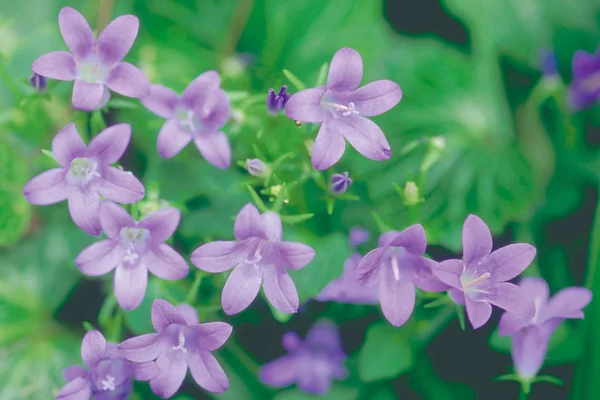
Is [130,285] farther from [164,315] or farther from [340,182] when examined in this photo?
[340,182]

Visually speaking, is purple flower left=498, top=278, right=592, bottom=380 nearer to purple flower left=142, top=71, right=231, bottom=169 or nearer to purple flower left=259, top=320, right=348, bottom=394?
purple flower left=259, top=320, right=348, bottom=394

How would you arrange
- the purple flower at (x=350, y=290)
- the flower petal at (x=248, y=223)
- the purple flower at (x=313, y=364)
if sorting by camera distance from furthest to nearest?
1. the purple flower at (x=313, y=364)
2. the purple flower at (x=350, y=290)
3. the flower petal at (x=248, y=223)

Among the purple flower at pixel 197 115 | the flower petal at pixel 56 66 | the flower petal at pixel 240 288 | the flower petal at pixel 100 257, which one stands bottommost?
the flower petal at pixel 100 257

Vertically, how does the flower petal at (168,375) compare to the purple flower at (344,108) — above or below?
below

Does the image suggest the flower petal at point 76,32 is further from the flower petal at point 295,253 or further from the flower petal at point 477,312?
the flower petal at point 477,312

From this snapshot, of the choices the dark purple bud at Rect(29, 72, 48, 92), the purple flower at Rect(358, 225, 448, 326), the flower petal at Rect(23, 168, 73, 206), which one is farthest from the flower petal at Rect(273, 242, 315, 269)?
the dark purple bud at Rect(29, 72, 48, 92)

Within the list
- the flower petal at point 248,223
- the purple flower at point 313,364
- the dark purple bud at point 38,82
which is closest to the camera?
the flower petal at point 248,223

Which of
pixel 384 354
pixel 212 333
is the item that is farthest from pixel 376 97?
pixel 384 354

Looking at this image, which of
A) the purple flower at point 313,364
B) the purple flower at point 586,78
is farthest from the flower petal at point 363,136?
the purple flower at point 586,78
